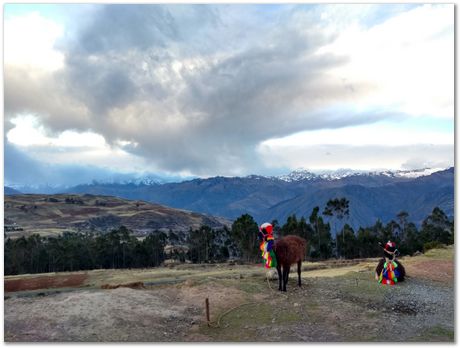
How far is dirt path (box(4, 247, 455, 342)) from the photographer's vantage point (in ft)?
53.7

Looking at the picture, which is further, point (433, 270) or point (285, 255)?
point (433, 270)

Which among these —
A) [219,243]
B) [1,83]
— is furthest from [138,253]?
[1,83]

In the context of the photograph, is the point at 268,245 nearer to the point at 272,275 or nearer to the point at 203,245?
the point at 272,275

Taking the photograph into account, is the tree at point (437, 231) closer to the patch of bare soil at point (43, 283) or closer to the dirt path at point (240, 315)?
the patch of bare soil at point (43, 283)

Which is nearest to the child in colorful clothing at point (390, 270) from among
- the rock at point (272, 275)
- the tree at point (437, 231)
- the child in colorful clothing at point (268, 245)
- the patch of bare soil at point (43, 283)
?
the rock at point (272, 275)

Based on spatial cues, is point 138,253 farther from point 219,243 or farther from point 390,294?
point 390,294

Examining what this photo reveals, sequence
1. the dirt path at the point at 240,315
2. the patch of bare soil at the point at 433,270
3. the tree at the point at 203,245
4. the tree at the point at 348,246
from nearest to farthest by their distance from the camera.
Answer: the dirt path at the point at 240,315
the patch of bare soil at the point at 433,270
the tree at the point at 348,246
the tree at the point at 203,245

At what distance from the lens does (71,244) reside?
97.4m

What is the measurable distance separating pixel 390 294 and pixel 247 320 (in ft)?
32.4

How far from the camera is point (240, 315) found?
1934 cm

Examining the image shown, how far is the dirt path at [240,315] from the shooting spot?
1638 centimetres

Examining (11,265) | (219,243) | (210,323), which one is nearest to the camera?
(210,323)

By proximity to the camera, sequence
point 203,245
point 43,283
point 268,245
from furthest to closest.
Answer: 1. point 203,245
2. point 43,283
3. point 268,245

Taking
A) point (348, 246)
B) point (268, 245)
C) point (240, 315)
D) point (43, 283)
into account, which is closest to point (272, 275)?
point (268, 245)
